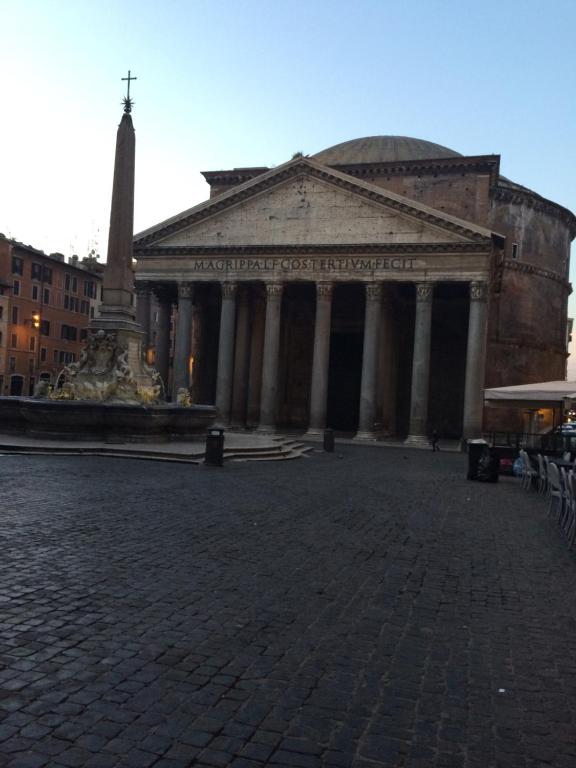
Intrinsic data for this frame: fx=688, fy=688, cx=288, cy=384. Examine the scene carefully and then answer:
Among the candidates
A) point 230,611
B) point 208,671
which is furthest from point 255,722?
point 230,611

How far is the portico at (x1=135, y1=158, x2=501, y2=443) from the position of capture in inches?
1181

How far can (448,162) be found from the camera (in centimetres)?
3866

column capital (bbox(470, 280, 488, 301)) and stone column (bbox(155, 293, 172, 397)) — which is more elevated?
column capital (bbox(470, 280, 488, 301))

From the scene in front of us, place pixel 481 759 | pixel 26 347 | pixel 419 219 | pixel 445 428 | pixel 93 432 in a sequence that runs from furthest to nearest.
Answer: pixel 26 347, pixel 445 428, pixel 419 219, pixel 93 432, pixel 481 759

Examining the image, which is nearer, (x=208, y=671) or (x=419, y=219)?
(x=208, y=671)

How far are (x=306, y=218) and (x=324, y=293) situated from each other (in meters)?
3.61

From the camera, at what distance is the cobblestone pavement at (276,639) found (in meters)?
3.21

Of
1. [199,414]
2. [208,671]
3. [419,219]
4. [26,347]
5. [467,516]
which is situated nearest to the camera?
[208,671]

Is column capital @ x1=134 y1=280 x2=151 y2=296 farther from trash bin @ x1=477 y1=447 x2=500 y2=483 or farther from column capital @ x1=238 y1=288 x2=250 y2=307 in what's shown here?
trash bin @ x1=477 y1=447 x2=500 y2=483

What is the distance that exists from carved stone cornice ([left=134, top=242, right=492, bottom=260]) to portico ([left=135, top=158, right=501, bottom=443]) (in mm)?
49

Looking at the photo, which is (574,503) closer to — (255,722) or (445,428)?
(255,722)

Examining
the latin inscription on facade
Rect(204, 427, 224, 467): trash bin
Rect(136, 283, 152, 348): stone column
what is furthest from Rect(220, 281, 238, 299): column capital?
Rect(204, 427, 224, 467): trash bin

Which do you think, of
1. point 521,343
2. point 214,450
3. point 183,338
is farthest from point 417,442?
point 521,343

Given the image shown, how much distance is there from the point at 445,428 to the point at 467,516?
94.1ft
